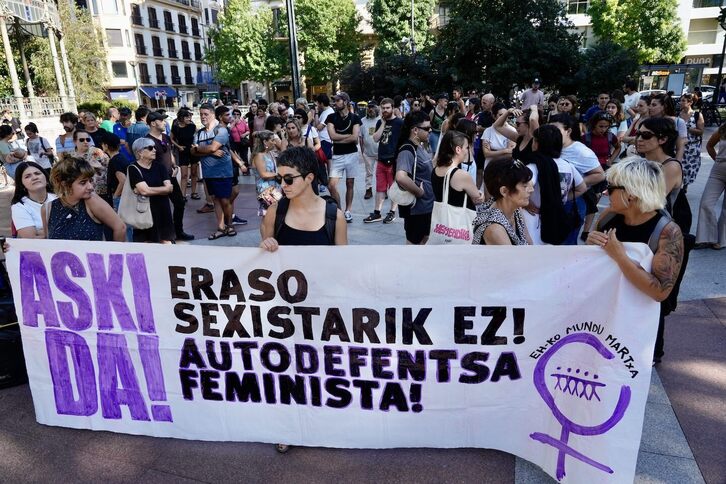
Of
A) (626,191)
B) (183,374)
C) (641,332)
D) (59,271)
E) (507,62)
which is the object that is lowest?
(183,374)

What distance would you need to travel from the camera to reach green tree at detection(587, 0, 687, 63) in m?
41.6

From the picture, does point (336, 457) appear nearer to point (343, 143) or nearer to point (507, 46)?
point (343, 143)

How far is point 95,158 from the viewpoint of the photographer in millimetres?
6180

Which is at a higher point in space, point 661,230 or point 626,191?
point 626,191

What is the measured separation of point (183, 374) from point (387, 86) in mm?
27885

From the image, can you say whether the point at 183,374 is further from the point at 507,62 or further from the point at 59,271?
the point at 507,62

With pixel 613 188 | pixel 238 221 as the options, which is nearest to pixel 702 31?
pixel 238 221

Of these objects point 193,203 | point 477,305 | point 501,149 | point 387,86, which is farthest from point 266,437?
point 387,86

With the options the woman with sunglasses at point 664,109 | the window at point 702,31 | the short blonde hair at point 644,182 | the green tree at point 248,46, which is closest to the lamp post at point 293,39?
the woman with sunglasses at point 664,109

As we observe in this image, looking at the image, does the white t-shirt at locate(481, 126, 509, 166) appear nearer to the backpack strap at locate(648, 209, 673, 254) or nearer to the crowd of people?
the crowd of people

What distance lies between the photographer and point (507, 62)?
81.2ft

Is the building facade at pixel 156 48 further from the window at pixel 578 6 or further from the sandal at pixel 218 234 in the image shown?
the sandal at pixel 218 234

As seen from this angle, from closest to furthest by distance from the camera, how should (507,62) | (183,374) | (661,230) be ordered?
(661,230) → (183,374) → (507,62)

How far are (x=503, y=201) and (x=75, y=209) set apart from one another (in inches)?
112
